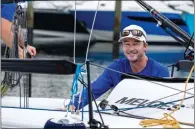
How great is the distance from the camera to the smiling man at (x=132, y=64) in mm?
4512

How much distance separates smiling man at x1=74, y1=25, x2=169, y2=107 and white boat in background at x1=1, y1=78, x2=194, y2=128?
0.57 ft

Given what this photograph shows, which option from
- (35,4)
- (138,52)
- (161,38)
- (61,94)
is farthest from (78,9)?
(138,52)

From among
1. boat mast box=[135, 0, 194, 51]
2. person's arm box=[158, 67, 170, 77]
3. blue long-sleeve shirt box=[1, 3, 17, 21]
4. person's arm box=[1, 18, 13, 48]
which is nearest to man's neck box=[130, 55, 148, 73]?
person's arm box=[158, 67, 170, 77]

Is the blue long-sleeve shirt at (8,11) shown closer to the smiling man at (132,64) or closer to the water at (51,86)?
the smiling man at (132,64)

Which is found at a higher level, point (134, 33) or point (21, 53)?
point (134, 33)

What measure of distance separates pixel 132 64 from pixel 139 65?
63mm

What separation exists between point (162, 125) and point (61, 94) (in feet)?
18.7

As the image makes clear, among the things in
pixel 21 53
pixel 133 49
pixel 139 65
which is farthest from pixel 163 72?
pixel 21 53

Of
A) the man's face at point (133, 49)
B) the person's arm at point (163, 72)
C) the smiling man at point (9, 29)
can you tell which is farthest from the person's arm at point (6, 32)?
the person's arm at point (163, 72)

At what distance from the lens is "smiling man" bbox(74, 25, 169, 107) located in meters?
4.51

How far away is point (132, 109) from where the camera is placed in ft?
13.9

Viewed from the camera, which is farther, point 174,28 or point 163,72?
point 174,28

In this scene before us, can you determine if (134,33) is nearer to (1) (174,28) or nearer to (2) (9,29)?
(1) (174,28)

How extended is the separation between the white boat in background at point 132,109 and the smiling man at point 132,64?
0.17m
